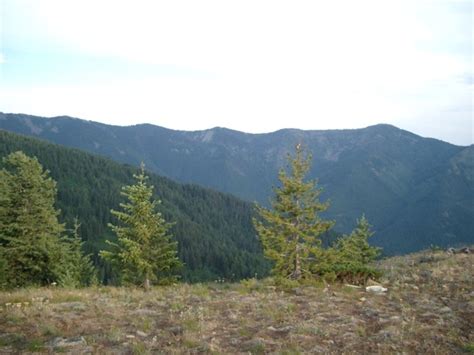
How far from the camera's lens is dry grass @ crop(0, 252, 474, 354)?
9.44 m

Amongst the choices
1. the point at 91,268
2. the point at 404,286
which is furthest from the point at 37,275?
the point at 404,286

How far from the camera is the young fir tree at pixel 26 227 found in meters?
26.7

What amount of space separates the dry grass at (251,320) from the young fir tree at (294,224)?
1922 millimetres

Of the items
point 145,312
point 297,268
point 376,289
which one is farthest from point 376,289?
point 145,312

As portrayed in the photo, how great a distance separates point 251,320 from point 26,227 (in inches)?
837

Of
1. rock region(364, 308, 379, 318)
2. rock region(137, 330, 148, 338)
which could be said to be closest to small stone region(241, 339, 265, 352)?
rock region(137, 330, 148, 338)

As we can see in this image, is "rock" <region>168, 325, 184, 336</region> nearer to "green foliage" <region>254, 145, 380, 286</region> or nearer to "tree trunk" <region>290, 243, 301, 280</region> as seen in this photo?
"green foliage" <region>254, 145, 380, 286</region>

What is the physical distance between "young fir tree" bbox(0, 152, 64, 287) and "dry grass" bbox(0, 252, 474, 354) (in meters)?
13.2

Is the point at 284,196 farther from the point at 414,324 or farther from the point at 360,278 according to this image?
the point at 414,324

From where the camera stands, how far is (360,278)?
1770 centimetres

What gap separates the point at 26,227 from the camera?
26875 millimetres

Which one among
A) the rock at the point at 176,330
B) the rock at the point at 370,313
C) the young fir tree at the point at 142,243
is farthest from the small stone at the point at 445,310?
the young fir tree at the point at 142,243

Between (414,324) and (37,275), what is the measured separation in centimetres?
2656

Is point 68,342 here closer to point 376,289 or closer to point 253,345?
point 253,345
